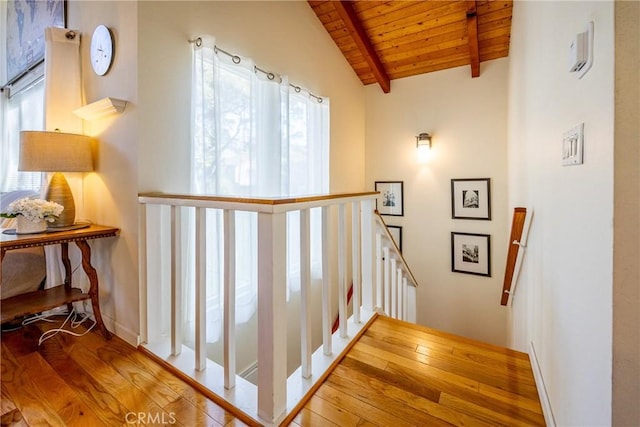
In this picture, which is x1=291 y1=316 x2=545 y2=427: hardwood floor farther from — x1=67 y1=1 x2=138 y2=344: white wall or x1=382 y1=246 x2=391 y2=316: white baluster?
x1=67 y1=1 x2=138 y2=344: white wall

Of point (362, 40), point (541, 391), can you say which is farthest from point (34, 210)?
point (362, 40)

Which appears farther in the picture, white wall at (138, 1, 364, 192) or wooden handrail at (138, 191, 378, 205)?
white wall at (138, 1, 364, 192)

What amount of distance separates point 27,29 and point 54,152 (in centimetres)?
179

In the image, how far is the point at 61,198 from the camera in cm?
166

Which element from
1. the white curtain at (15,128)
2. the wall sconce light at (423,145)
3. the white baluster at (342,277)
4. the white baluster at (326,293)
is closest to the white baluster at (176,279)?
the white baluster at (326,293)

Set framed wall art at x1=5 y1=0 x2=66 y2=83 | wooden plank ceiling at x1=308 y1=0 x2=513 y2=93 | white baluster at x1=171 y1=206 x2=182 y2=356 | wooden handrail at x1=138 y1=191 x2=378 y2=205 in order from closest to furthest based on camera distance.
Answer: wooden handrail at x1=138 y1=191 x2=378 y2=205 < white baluster at x1=171 y1=206 x2=182 y2=356 < framed wall art at x1=5 y1=0 x2=66 y2=83 < wooden plank ceiling at x1=308 y1=0 x2=513 y2=93

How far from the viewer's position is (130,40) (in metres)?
1.54

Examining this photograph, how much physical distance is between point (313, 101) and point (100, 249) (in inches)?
90.2

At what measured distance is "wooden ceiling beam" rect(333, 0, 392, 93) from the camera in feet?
A: 9.33

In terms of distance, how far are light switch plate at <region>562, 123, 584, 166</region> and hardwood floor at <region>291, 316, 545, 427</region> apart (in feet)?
3.37

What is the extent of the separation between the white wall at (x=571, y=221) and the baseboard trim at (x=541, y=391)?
0.14ft

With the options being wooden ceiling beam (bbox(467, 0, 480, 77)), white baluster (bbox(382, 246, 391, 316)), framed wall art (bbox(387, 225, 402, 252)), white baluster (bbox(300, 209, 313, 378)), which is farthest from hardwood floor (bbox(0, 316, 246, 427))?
wooden ceiling beam (bbox(467, 0, 480, 77))

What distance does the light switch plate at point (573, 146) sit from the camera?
0.81 meters

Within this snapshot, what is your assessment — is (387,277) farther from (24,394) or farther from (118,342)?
(24,394)
